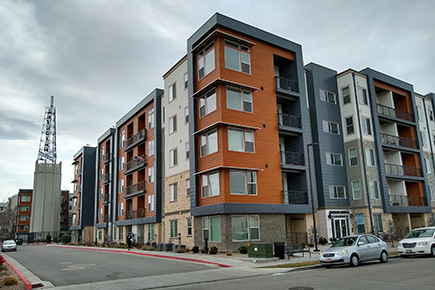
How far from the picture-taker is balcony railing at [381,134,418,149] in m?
40.3

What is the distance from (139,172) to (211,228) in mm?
19438

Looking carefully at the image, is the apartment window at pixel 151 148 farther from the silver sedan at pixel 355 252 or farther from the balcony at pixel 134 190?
the silver sedan at pixel 355 252

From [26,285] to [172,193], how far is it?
21309 millimetres

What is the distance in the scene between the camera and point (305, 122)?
1350 inches

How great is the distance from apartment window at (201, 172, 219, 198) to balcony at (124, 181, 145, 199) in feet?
47.8

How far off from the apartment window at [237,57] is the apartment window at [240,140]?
518cm

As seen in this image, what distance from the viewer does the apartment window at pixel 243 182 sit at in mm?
28484

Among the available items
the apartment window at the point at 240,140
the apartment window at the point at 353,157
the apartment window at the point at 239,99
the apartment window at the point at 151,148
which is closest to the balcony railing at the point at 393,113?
the apartment window at the point at 353,157

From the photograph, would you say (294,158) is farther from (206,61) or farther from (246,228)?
(206,61)

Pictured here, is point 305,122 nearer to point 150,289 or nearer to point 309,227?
point 309,227

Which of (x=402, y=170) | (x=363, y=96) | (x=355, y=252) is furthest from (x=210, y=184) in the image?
(x=402, y=170)

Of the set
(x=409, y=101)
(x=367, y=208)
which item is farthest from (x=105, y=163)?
(x=409, y=101)

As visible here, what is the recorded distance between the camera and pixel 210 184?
29.6 m

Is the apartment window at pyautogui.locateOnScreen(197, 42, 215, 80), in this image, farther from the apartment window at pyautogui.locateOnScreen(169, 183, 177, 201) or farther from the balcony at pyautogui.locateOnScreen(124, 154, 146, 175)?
the balcony at pyautogui.locateOnScreen(124, 154, 146, 175)
